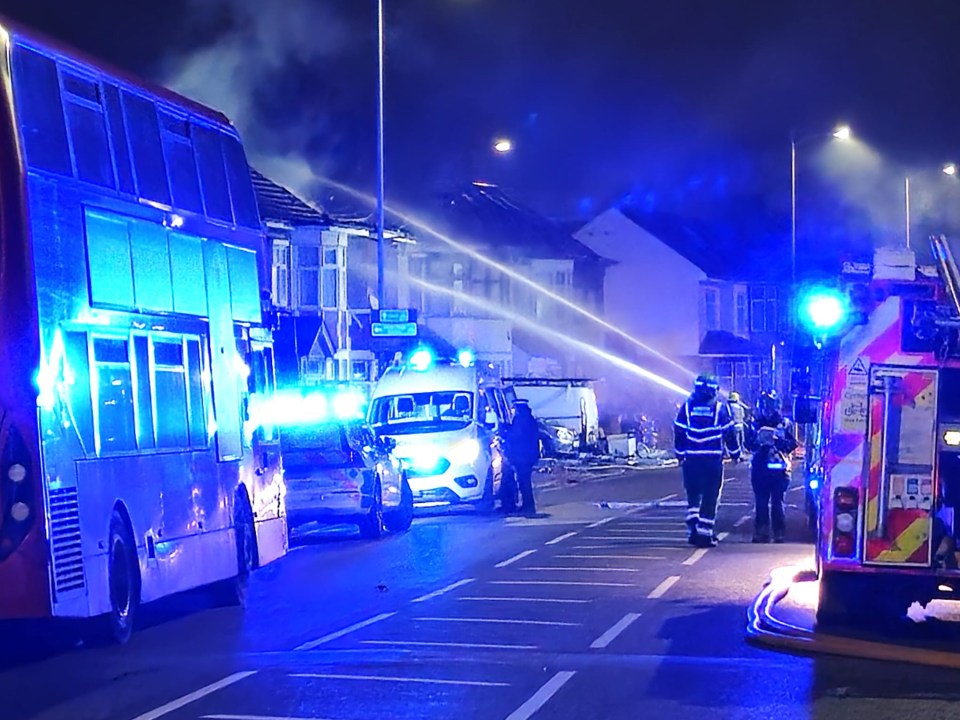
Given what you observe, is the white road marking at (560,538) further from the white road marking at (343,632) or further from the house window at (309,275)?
the house window at (309,275)

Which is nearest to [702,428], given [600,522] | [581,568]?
[581,568]

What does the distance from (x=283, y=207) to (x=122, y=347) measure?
3425 centimetres

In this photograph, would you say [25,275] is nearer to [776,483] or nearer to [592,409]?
[776,483]

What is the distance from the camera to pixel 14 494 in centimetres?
1000

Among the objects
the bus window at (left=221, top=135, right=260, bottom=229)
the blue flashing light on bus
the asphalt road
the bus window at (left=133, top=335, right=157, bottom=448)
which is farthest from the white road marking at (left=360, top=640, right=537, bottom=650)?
the blue flashing light on bus

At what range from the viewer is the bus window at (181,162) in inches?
521

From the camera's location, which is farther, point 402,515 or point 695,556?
point 402,515

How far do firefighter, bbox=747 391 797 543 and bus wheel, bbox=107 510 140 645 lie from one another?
8775 mm

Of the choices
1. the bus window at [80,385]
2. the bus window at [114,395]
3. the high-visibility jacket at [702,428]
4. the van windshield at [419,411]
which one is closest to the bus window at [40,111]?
the bus window at [80,385]

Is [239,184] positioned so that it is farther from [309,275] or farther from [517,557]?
[309,275]

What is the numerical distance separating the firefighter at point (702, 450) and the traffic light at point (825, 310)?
6480mm

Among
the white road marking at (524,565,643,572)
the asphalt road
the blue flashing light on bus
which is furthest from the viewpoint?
the blue flashing light on bus

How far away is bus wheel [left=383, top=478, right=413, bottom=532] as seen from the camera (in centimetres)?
2172

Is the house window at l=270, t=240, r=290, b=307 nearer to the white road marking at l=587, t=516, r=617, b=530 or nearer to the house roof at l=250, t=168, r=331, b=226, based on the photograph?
the house roof at l=250, t=168, r=331, b=226
